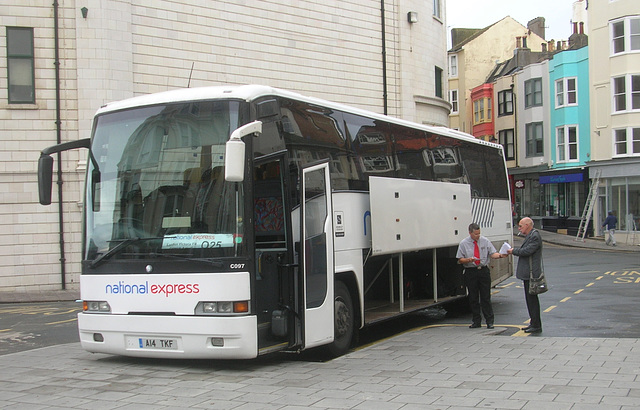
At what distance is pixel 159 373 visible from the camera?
8.12m

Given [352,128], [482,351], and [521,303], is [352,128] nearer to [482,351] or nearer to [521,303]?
[482,351]

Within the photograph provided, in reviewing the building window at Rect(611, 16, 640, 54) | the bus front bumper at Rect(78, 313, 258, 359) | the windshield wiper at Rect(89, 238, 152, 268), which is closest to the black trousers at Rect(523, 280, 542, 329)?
the bus front bumper at Rect(78, 313, 258, 359)

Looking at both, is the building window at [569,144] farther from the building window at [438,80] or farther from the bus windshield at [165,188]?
the bus windshield at [165,188]

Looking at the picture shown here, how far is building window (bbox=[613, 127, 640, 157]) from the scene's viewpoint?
37.8 metres

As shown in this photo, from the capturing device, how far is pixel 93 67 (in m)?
21.5

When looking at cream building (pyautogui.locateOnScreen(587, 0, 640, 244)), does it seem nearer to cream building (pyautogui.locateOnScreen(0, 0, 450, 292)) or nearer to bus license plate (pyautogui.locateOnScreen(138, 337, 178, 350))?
cream building (pyautogui.locateOnScreen(0, 0, 450, 292))

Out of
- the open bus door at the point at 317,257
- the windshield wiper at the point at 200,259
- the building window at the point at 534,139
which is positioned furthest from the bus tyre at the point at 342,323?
the building window at the point at 534,139

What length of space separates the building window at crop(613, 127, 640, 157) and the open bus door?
109 ft

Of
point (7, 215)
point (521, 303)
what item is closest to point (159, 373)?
point (521, 303)

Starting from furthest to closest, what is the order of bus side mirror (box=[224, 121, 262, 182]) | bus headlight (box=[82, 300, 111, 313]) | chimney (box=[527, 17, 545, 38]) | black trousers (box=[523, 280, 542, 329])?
chimney (box=[527, 17, 545, 38]) → black trousers (box=[523, 280, 542, 329]) → bus headlight (box=[82, 300, 111, 313]) → bus side mirror (box=[224, 121, 262, 182])

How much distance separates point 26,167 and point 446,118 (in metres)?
19.6

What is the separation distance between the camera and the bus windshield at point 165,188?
7930mm

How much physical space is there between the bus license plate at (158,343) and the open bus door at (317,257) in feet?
5.14

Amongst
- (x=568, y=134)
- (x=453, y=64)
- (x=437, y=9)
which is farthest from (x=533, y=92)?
(x=437, y=9)
